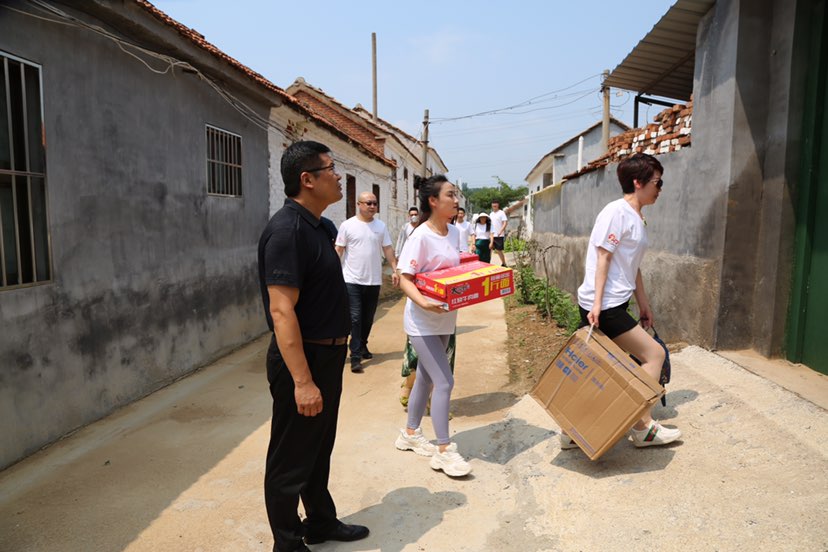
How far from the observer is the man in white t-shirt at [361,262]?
232 inches

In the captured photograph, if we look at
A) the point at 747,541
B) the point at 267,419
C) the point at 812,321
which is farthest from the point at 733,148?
the point at 267,419

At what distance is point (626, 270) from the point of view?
316 cm

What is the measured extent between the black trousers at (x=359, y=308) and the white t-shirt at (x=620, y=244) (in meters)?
3.20

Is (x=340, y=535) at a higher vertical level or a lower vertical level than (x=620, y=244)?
lower

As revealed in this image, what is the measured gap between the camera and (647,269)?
18.5 ft

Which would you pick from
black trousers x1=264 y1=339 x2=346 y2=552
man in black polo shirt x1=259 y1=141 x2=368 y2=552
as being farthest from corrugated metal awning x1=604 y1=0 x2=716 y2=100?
black trousers x1=264 y1=339 x2=346 y2=552

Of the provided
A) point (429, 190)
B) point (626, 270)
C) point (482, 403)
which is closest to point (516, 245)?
point (482, 403)

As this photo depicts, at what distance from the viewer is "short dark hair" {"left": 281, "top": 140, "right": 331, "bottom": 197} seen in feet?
7.82

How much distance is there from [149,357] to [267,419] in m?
1.53

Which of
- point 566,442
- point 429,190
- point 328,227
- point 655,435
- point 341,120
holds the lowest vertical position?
point 566,442

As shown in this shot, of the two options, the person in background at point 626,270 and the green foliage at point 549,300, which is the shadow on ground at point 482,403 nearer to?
the green foliage at point 549,300

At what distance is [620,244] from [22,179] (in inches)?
158

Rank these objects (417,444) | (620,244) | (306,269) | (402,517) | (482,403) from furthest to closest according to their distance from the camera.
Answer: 1. (482,403)
2. (417,444)
3. (620,244)
4. (402,517)
5. (306,269)

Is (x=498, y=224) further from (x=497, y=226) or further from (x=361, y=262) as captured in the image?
(x=361, y=262)
